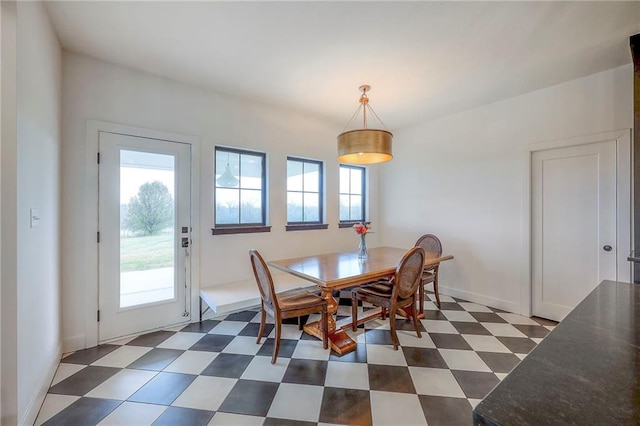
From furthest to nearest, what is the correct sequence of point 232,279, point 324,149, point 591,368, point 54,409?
point 324,149
point 232,279
point 54,409
point 591,368

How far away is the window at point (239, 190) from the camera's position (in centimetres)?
328

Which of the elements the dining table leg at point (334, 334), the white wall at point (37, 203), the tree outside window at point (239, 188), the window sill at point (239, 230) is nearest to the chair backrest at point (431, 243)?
the dining table leg at point (334, 334)

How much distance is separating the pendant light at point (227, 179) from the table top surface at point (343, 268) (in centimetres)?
123

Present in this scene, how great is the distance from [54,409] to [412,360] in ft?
8.29

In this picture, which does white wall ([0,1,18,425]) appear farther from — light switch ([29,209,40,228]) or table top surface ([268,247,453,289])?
table top surface ([268,247,453,289])

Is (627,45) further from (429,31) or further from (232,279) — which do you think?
(232,279)

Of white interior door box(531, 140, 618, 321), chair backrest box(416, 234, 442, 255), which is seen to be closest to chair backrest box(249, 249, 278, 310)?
chair backrest box(416, 234, 442, 255)

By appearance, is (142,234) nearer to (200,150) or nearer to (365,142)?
(200,150)

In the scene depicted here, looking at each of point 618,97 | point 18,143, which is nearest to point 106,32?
point 18,143

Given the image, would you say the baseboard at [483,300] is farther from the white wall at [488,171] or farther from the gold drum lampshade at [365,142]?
the gold drum lampshade at [365,142]

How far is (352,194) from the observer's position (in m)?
4.66

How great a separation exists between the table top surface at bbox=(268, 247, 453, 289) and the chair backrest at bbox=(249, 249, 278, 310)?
10.9 inches

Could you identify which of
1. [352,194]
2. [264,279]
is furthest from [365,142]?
[352,194]

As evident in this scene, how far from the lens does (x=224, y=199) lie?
10.8 ft
